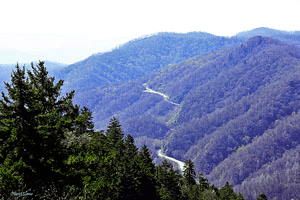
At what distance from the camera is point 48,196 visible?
17.1 meters

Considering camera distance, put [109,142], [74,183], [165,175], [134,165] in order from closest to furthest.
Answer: [74,183], [134,165], [109,142], [165,175]

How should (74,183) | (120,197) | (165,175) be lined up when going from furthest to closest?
(165,175) < (120,197) < (74,183)

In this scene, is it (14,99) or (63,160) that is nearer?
(14,99)

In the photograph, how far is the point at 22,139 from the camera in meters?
18.5

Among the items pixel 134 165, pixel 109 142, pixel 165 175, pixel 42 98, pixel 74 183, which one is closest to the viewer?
pixel 74 183

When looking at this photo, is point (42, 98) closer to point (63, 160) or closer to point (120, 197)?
point (63, 160)

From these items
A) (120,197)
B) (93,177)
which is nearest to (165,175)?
(120,197)

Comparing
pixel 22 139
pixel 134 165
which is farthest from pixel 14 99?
pixel 134 165

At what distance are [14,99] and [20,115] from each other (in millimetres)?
1023

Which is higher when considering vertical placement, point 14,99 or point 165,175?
point 14,99

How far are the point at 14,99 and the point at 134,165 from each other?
1349 inches

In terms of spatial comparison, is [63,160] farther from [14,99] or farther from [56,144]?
[14,99]

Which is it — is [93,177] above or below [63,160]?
below

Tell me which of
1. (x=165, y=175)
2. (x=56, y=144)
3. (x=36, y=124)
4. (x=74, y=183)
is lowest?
(x=165, y=175)
